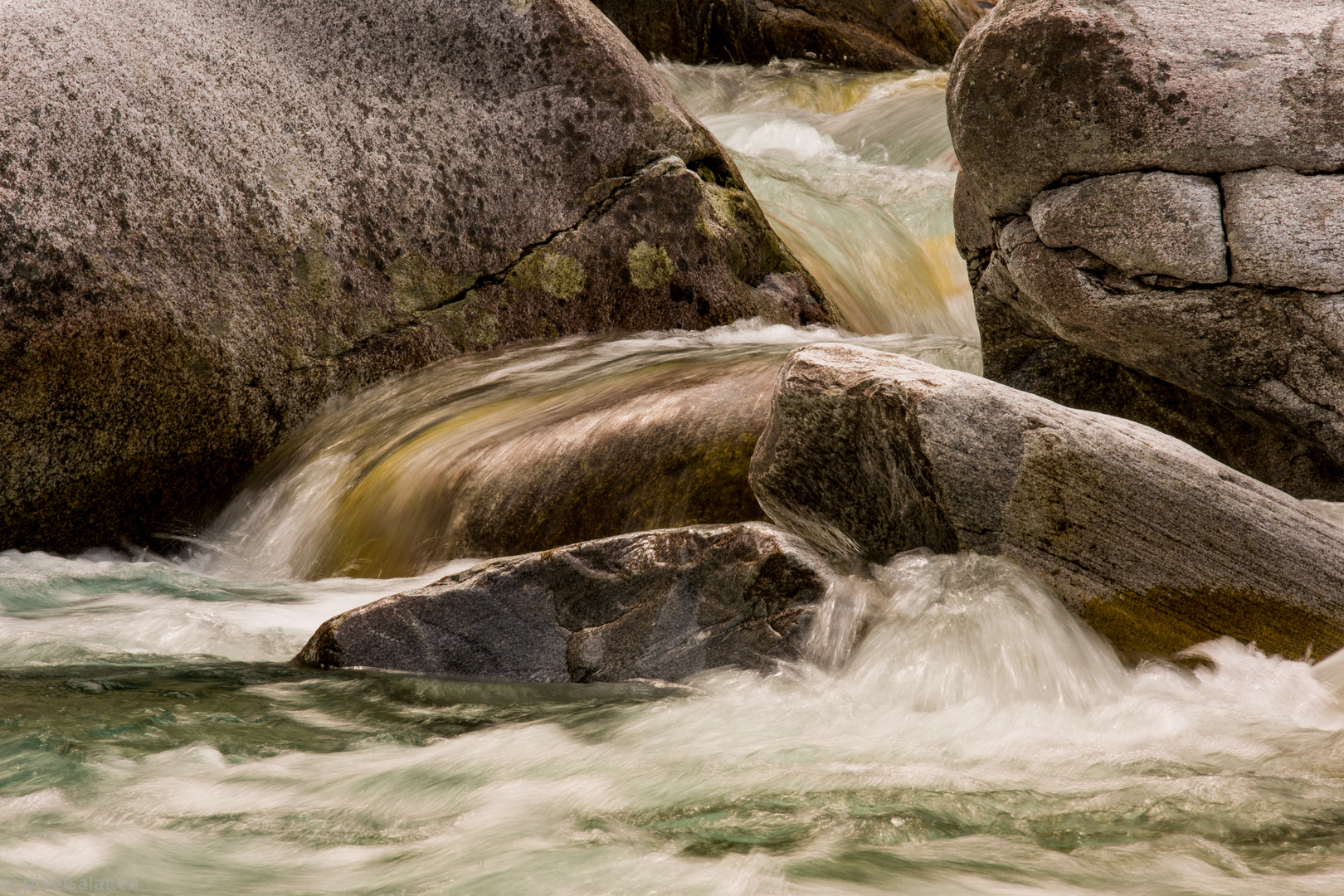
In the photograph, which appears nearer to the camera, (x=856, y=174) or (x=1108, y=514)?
(x=1108, y=514)

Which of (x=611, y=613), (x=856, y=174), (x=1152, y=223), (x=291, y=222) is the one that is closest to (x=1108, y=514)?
(x=1152, y=223)

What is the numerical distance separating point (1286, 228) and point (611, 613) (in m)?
2.62

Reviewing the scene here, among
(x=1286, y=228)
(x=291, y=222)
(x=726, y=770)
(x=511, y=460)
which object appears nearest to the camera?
(x=726, y=770)

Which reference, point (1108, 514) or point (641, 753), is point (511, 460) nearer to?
point (641, 753)

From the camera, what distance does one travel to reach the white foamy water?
1928mm

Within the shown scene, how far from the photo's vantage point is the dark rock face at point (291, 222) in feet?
16.5

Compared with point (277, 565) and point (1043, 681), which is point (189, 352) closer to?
point (277, 565)

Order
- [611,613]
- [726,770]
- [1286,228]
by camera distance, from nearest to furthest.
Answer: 1. [726,770]
2. [611,613]
3. [1286,228]

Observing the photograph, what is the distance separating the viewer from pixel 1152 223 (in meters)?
3.67

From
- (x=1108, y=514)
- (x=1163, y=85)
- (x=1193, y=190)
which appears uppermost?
(x=1163, y=85)

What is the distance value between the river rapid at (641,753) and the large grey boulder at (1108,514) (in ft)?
0.32

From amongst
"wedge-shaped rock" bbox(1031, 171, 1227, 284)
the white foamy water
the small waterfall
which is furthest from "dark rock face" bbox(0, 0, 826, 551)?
"wedge-shaped rock" bbox(1031, 171, 1227, 284)

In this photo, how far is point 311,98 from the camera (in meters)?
5.90

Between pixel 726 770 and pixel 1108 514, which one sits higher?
pixel 1108 514
